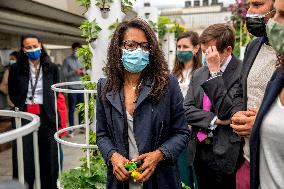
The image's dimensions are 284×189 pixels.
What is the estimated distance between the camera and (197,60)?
141 inches

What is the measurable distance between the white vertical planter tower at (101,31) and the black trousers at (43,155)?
1.26m

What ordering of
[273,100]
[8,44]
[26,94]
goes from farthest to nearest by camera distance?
[8,44], [26,94], [273,100]

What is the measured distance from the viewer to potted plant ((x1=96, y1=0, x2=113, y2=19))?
8.52 feet

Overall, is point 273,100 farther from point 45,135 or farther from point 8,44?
point 8,44

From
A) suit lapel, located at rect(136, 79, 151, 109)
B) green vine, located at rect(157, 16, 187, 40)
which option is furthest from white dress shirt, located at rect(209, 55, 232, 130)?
green vine, located at rect(157, 16, 187, 40)

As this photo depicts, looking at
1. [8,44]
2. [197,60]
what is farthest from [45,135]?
[8,44]

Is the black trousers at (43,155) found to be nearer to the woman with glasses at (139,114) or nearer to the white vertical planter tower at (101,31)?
the white vertical planter tower at (101,31)

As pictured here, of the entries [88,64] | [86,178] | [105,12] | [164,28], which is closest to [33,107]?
[88,64]

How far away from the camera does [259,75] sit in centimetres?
191

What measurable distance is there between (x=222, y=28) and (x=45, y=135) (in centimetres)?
220

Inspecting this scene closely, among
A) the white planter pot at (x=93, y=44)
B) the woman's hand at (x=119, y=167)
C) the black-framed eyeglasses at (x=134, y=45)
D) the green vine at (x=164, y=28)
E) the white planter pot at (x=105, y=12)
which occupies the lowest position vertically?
the woman's hand at (x=119, y=167)

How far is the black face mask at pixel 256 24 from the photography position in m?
1.93

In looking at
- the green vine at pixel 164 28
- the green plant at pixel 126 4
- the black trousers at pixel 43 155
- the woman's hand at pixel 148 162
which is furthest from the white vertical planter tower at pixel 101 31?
the green vine at pixel 164 28

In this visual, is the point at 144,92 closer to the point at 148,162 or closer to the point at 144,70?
the point at 144,70
